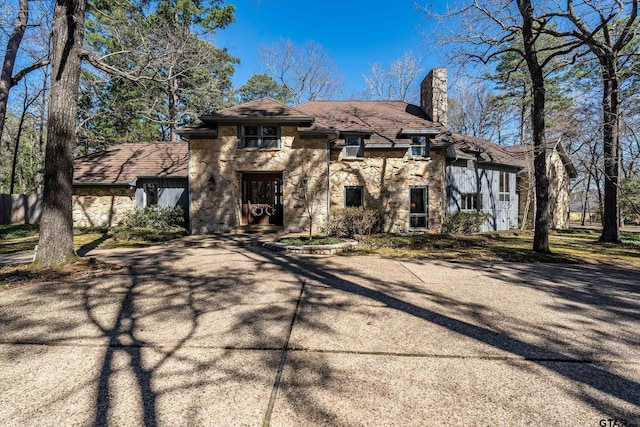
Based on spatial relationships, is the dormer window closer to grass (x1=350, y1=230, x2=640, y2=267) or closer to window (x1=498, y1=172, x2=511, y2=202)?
grass (x1=350, y1=230, x2=640, y2=267)

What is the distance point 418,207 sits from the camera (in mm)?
12680

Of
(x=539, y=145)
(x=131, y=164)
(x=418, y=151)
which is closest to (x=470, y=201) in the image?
(x=418, y=151)

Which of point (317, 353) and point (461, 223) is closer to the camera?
point (317, 353)

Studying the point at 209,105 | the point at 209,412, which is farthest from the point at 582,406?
the point at 209,105

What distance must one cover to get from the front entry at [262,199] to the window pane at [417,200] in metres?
5.92

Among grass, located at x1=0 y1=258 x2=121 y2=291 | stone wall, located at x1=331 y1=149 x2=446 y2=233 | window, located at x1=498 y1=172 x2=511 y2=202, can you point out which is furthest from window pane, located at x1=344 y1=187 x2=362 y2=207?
grass, located at x1=0 y1=258 x2=121 y2=291

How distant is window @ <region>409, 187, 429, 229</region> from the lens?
12570 millimetres

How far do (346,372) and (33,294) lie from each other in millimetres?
4900

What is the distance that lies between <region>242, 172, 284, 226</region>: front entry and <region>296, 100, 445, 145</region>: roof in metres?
3.01

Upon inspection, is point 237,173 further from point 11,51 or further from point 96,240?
point 11,51

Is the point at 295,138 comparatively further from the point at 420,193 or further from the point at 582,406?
the point at 582,406

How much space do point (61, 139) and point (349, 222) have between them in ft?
27.0

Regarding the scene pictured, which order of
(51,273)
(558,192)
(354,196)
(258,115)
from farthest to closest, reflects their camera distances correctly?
(558,192) < (354,196) < (258,115) < (51,273)

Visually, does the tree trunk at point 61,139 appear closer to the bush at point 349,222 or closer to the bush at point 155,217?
the bush at point 349,222
